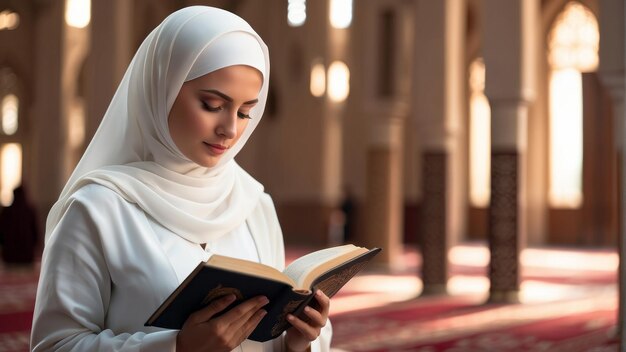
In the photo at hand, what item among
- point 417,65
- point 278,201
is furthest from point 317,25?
point 417,65

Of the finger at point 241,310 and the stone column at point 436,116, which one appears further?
the stone column at point 436,116

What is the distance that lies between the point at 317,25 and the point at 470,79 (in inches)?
127

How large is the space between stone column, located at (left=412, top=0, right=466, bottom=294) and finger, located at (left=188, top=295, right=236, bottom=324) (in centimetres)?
651

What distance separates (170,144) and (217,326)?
1.12ft

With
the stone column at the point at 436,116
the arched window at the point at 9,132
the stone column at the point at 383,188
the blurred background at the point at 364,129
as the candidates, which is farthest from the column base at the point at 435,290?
the arched window at the point at 9,132

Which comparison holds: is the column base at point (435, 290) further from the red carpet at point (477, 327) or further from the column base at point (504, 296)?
the column base at point (504, 296)

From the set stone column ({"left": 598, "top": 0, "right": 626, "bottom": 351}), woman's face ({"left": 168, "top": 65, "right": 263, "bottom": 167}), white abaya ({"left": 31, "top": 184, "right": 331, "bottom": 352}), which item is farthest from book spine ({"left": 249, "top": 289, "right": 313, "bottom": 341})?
stone column ({"left": 598, "top": 0, "right": 626, "bottom": 351})

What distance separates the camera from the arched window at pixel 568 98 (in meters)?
13.6

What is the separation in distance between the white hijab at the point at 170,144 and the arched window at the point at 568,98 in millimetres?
12821

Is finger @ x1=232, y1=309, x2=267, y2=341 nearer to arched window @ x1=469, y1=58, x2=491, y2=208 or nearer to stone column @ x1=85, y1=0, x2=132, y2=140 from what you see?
stone column @ x1=85, y1=0, x2=132, y2=140

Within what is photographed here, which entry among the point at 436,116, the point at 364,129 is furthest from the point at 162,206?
the point at 364,129

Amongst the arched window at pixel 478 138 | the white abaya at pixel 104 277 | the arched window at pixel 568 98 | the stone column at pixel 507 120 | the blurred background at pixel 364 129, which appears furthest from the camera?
the arched window at pixel 478 138

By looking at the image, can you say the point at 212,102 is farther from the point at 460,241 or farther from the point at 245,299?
the point at 460,241

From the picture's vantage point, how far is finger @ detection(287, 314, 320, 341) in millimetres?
1384
